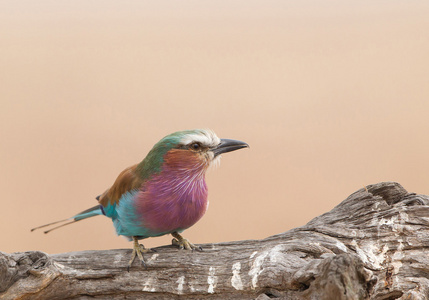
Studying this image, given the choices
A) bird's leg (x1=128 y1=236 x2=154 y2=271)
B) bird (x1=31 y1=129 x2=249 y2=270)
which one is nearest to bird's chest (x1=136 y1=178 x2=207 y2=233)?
bird (x1=31 y1=129 x2=249 y2=270)

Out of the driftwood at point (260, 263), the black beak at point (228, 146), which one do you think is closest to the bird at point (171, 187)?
the black beak at point (228, 146)

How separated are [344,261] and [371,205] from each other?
2.90ft

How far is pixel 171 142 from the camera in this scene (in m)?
2.58

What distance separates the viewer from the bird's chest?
2574 millimetres

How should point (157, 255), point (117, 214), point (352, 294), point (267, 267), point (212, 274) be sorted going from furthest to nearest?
point (117, 214) < point (157, 255) < point (212, 274) < point (267, 267) < point (352, 294)

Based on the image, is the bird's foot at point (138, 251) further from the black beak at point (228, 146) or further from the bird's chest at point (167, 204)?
the black beak at point (228, 146)

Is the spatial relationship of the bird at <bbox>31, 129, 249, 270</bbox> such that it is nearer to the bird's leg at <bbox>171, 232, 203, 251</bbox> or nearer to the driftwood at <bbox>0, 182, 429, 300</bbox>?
the bird's leg at <bbox>171, 232, 203, 251</bbox>

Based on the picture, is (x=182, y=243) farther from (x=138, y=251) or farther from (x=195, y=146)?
(x=195, y=146)

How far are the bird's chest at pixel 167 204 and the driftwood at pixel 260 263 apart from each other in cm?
18

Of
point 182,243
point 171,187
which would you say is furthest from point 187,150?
point 182,243

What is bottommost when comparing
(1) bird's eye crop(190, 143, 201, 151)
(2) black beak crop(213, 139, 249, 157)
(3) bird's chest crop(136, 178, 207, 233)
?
(3) bird's chest crop(136, 178, 207, 233)

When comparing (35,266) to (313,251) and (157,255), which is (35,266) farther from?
(313,251)

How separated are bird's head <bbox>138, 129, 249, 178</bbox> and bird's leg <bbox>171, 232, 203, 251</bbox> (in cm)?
40

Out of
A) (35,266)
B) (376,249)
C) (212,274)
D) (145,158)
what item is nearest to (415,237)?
(376,249)
